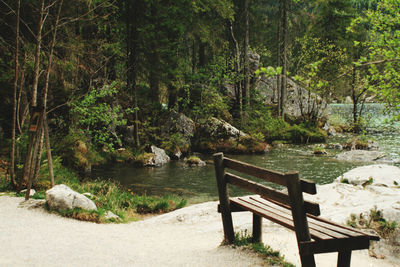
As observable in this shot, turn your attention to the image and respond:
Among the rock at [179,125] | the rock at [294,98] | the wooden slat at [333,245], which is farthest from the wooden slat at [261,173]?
the rock at [294,98]

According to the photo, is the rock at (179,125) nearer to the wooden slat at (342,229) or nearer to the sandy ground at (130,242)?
the sandy ground at (130,242)

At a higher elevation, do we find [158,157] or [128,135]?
[128,135]

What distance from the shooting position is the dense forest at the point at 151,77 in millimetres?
10281

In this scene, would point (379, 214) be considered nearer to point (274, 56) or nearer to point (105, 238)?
point (105, 238)

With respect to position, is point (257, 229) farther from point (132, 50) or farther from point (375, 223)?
point (132, 50)

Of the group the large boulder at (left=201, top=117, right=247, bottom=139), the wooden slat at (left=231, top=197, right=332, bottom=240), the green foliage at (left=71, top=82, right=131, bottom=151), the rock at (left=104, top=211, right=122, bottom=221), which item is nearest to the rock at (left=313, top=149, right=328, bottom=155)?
the large boulder at (left=201, top=117, right=247, bottom=139)

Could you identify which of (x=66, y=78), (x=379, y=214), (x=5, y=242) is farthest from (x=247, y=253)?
(x=66, y=78)

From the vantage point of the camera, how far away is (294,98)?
1143 inches

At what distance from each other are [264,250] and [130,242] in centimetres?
235

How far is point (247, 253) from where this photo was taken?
4.66m

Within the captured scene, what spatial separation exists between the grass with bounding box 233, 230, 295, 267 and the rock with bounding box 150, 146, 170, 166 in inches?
443

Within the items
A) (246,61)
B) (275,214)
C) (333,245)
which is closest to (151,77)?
(246,61)

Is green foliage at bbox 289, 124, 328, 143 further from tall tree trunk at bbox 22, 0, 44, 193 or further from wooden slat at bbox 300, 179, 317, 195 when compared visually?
wooden slat at bbox 300, 179, 317, 195

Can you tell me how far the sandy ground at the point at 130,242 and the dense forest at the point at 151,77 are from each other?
241 cm
